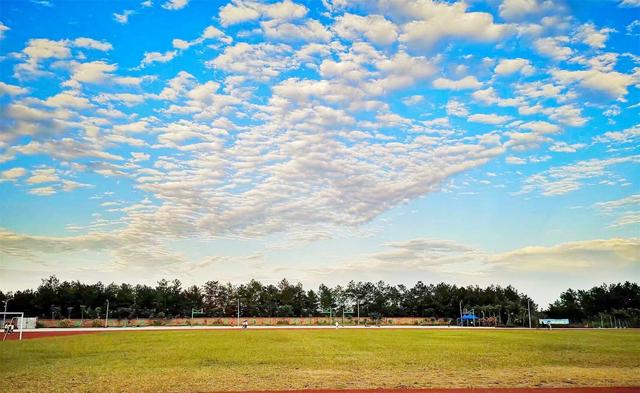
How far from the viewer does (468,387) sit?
1688 centimetres

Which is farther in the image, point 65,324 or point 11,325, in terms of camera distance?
point 65,324

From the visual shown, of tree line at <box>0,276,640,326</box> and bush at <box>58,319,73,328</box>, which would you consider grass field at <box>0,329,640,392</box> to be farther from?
tree line at <box>0,276,640,326</box>

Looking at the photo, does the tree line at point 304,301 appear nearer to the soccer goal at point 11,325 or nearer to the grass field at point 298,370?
the soccer goal at point 11,325

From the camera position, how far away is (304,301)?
138 m

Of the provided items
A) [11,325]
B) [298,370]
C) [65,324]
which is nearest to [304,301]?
[65,324]

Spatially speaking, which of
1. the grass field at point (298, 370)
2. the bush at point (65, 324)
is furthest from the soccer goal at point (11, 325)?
the grass field at point (298, 370)

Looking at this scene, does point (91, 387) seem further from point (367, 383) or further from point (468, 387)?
point (468, 387)

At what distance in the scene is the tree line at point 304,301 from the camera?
109m

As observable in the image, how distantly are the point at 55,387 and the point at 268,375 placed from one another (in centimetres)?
725

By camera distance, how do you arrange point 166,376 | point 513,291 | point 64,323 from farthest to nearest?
point 513,291 < point 64,323 < point 166,376

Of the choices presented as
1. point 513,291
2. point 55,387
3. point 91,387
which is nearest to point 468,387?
point 91,387

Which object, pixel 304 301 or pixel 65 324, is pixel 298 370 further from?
pixel 304 301

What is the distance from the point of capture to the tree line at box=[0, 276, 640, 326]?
109 m

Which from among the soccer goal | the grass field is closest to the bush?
A: the soccer goal
